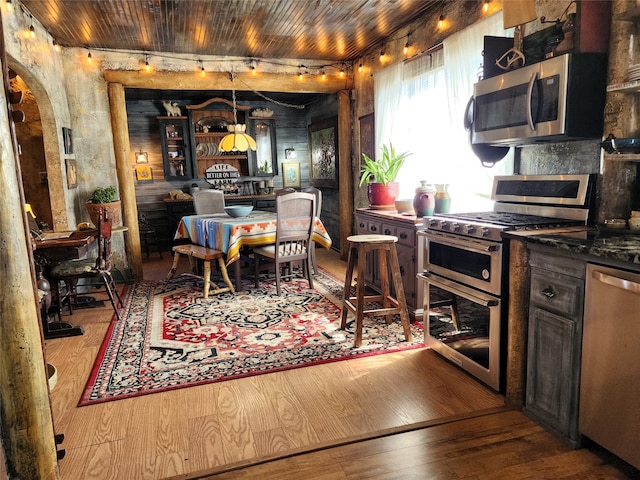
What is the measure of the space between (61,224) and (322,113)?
14.0 ft

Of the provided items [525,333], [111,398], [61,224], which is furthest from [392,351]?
[61,224]

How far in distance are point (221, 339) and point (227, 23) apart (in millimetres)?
2917

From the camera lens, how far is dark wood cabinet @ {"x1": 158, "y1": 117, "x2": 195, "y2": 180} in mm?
7125

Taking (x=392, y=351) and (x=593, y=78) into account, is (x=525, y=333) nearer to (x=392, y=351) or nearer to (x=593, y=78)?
(x=392, y=351)

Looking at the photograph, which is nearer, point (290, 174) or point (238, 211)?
point (238, 211)

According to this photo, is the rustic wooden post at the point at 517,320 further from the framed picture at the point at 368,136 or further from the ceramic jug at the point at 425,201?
the framed picture at the point at 368,136

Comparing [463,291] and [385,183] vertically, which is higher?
[385,183]

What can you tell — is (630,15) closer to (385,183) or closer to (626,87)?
(626,87)

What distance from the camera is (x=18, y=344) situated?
60.4 inches

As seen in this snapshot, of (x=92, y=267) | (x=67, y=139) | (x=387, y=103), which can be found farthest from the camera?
(x=387, y=103)

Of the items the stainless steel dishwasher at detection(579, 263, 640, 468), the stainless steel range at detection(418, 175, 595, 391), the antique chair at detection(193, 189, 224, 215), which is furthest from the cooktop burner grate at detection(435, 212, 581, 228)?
the antique chair at detection(193, 189, 224, 215)

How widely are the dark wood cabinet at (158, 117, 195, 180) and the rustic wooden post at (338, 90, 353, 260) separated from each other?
9.13 feet

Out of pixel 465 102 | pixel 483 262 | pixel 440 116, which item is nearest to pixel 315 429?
pixel 483 262

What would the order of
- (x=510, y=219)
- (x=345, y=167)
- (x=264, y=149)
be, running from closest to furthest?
(x=510, y=219)
(x=345, y=167)
(x=264, y=149)
